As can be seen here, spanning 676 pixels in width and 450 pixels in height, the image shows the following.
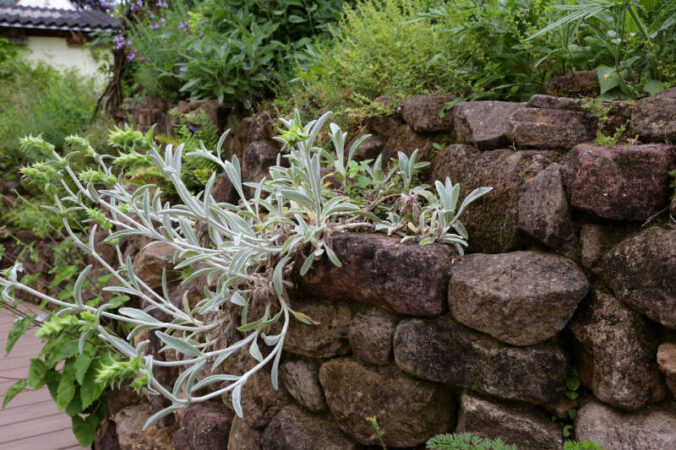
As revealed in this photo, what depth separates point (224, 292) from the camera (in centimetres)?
184

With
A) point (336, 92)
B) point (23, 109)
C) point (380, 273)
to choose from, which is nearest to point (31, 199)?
point (23, 109)

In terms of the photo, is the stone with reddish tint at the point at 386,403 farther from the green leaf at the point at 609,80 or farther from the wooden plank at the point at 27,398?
the wooden plank at the point at 27,398

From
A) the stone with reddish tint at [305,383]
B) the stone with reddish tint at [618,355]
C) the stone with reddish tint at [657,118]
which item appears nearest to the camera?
the stone with reddish tint at [618,355]

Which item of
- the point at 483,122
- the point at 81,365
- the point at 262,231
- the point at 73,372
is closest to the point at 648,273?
the point at 483,122

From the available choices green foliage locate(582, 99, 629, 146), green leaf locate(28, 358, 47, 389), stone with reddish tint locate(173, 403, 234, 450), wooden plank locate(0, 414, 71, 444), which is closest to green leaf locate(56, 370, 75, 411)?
green leaf locate(28, 358, 47, 389)

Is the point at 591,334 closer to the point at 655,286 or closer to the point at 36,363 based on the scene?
the point at 655,286

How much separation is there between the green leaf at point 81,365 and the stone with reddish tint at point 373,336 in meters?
1.32

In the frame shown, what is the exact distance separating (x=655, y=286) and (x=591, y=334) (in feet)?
0.66

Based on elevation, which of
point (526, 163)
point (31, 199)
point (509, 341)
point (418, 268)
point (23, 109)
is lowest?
point (31, 199)

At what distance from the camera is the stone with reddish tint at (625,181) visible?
4.58 ft

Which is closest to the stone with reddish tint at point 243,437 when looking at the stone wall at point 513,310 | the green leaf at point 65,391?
the stone wall at point 513,310

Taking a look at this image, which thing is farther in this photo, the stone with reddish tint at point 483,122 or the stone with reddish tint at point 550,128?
the stone with reddish tint at point 483,122

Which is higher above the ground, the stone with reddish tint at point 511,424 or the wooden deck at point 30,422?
the stone with reddish tint at point 511,424

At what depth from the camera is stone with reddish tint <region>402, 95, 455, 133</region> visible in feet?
6.90
